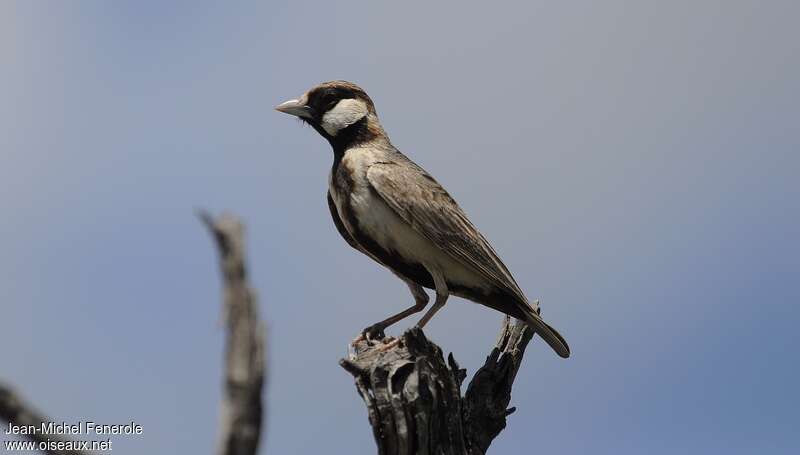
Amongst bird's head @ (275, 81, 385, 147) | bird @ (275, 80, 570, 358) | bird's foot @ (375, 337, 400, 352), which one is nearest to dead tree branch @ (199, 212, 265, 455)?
bird's foot @ (375, 337, 400, 352)

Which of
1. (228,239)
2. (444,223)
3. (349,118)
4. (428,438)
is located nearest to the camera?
(228,239)

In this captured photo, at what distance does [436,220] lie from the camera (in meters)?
10.3

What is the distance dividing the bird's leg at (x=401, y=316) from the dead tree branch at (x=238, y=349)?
Result: 6626 millimetres

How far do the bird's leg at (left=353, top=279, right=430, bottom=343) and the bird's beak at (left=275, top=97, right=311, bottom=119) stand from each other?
220cm

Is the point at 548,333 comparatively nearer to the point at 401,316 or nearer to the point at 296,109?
the point at 401,316

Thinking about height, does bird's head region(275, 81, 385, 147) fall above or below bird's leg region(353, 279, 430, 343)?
above

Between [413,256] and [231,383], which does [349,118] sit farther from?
[231,383]

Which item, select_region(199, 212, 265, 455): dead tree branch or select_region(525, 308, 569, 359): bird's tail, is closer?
select_region(199, 212, 265, 455): dead tree branch

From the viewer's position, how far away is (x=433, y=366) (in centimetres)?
→ 781

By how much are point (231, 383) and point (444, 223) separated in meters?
7.22

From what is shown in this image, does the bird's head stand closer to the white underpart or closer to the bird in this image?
the bird

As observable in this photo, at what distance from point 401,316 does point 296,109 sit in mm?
2628

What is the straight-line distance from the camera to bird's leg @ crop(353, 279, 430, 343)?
395 inches

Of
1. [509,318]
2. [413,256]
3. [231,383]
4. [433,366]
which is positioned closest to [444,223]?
[413,256]
